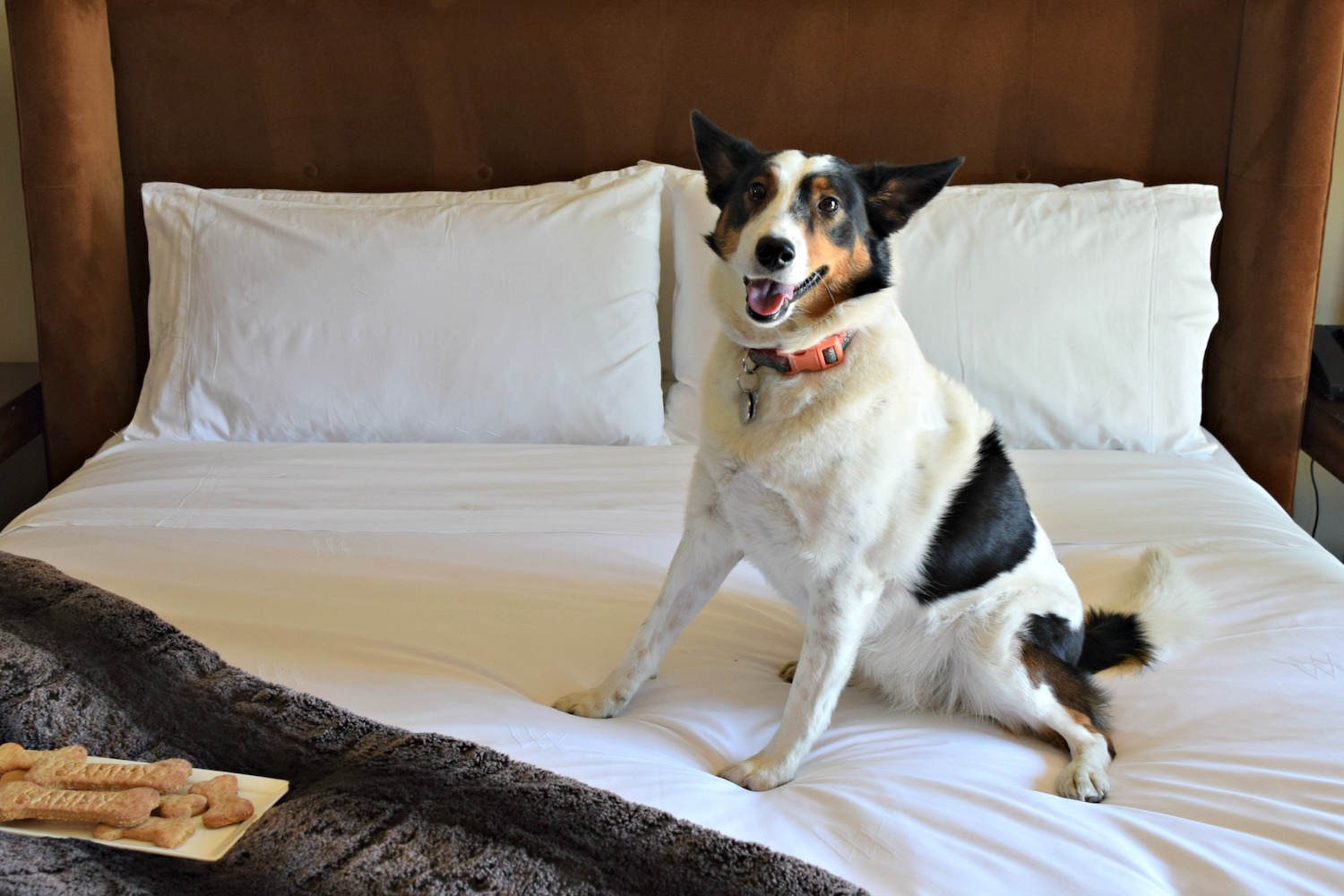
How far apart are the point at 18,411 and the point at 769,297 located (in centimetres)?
197

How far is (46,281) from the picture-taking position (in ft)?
8.13

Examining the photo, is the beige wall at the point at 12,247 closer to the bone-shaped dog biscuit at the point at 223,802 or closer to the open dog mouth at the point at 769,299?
the bone-shaped dog biscuit at the point at 223,802

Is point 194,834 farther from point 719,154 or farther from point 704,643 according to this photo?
point 719,154

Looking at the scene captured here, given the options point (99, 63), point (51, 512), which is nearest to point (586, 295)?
point (51, 512)

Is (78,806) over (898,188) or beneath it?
beneath

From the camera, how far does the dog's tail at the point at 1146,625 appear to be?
154cm

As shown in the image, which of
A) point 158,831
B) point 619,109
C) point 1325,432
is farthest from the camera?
point 619,109

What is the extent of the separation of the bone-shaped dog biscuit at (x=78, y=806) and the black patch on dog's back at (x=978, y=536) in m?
0.92

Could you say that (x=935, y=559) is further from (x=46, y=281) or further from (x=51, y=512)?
(x=46, y=281)

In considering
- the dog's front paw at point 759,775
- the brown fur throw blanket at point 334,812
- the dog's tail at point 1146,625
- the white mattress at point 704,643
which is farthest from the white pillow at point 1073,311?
the brown fur throw blanket at point 334,812

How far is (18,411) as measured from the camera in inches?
98.0

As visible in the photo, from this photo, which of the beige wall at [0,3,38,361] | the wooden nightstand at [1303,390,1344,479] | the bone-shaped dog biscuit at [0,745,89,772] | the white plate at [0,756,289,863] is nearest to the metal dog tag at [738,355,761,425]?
the white plate at [0,756,289,863]

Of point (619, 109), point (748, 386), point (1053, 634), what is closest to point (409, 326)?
point (619, 109)

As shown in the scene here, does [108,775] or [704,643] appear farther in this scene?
[704,643]
